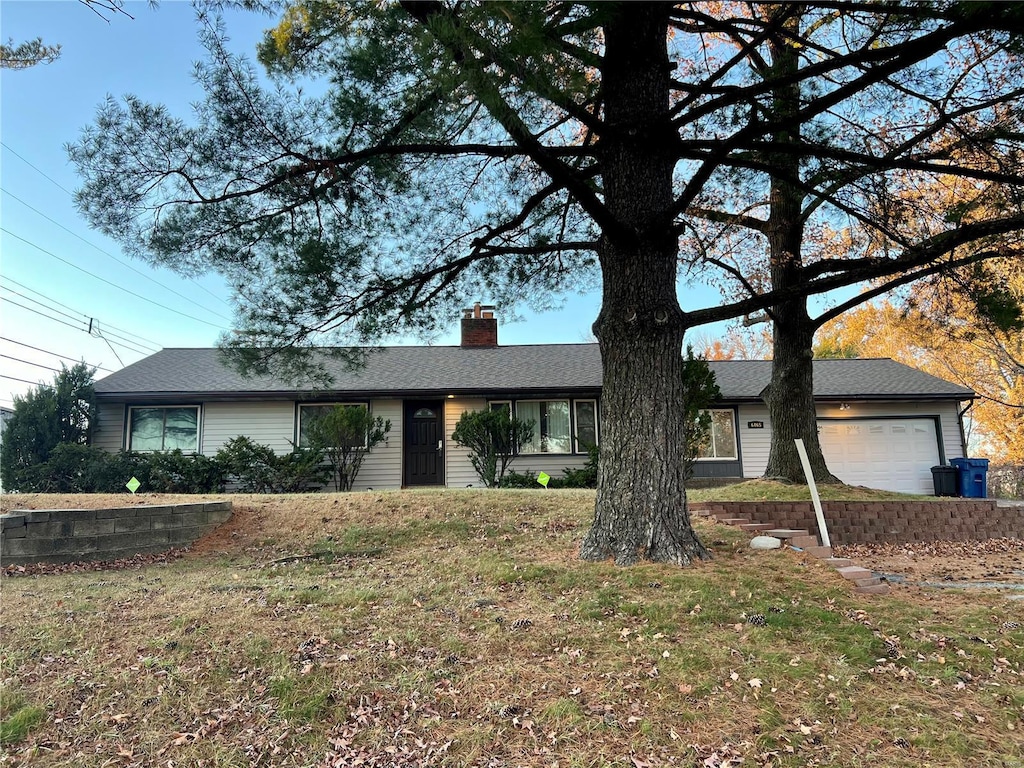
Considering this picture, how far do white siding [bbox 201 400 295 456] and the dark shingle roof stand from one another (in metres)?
0.52

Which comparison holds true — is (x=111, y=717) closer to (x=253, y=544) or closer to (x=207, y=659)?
(x=207, y=659)

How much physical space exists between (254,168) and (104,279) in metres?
15.3

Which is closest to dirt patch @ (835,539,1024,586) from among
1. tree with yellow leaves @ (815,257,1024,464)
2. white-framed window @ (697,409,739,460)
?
tree with yellow leaves @ (815,257,1024,464)

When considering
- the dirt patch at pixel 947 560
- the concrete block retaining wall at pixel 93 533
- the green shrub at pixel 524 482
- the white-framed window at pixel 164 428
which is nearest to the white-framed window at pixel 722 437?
the green shrub at pixel 524 482

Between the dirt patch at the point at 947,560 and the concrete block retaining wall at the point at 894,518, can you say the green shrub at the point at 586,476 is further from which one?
the dirt patch at the point at 947,560

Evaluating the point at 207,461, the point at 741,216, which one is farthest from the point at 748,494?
the point at 207,461

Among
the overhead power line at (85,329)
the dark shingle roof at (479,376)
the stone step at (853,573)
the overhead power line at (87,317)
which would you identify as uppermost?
the overhead power line at (87,317)

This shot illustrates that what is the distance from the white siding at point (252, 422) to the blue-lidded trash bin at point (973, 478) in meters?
15.2

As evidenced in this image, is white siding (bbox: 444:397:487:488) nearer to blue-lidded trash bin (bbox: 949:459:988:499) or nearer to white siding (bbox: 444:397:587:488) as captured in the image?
white siding (bbox: 444:397:587:488)

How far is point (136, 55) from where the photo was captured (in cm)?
534

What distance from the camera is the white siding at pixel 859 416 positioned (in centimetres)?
1405

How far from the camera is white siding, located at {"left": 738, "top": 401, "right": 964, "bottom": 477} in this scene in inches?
553

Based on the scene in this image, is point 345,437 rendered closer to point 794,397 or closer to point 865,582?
point 794,397

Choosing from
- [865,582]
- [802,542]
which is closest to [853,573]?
[865,582]
